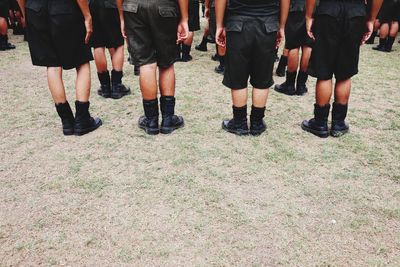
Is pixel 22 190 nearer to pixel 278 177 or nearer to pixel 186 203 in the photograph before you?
pixel 186 203

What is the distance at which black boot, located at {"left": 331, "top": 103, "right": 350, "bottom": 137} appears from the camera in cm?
400

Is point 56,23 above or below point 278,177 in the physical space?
above

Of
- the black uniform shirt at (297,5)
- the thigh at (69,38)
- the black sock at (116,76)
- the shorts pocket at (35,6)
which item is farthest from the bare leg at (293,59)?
the shorts pocket at (35,6)

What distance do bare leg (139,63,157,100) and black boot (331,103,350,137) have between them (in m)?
2.07

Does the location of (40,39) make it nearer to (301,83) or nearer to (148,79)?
(148,79)

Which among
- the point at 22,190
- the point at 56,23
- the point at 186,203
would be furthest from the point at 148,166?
the point at 56,23

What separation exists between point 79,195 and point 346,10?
121 inches

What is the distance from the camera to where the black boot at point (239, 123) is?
13.0ft

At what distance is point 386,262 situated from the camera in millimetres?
2330

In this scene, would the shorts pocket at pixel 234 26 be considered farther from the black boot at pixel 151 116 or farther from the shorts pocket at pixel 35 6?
the shorts pocket at pixel 35 6

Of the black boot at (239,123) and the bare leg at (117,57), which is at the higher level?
the bare leg at (117,57)

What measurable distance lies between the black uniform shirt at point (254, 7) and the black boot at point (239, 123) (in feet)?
3.36

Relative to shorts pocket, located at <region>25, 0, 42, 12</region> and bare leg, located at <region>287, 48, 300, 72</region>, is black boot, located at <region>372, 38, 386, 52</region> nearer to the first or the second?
bare leg, located at <region>287, 48, 300, 72</region>

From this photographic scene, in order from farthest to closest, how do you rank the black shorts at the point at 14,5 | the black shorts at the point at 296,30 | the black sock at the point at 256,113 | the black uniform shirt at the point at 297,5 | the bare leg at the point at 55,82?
the black shorts at the point at 14,5
the black shorts at the point at 296,30
the black uniform shirt at the point at 297,5
the black sock at the point at 256,113
the bare leg at the point at 55,82
